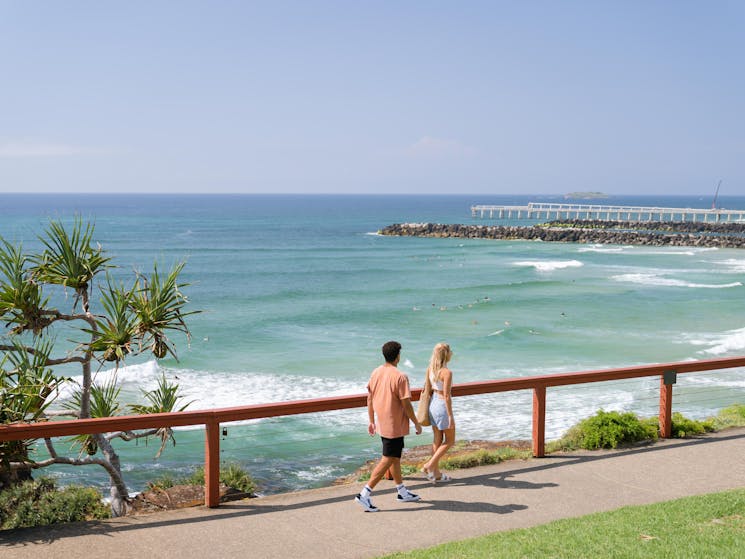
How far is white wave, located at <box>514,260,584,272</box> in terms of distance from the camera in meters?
65.0

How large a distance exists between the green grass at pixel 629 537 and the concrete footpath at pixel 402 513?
33 centimetres

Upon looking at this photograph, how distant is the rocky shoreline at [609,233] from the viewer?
91.4 metres

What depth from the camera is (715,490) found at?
809 cm

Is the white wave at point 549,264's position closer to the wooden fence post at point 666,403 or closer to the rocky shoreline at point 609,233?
the rocky shoreline at point 609,233

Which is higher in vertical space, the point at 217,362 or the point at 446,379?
the point at 446,379

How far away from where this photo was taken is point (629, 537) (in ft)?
21.5

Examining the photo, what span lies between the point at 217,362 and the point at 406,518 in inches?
913

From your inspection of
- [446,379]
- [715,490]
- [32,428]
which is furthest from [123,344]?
[715,490]

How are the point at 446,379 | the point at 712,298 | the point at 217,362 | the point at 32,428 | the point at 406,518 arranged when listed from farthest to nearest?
the point at 712,298
the point at 217,362
the point at 446,379
the point at 406,518
the point at 32,428

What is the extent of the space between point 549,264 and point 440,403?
62.0m

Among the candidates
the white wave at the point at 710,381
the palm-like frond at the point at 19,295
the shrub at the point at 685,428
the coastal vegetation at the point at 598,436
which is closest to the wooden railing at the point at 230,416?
the coastal vegetation at the point at 598,436

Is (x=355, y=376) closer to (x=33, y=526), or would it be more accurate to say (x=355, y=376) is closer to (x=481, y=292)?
(x=33, y=526)

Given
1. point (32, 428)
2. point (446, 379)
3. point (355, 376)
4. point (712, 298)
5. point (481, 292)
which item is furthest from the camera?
point (481, 292)

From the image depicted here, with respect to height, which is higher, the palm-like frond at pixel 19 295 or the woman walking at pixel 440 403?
the palm-like frond at pixel 19 295
